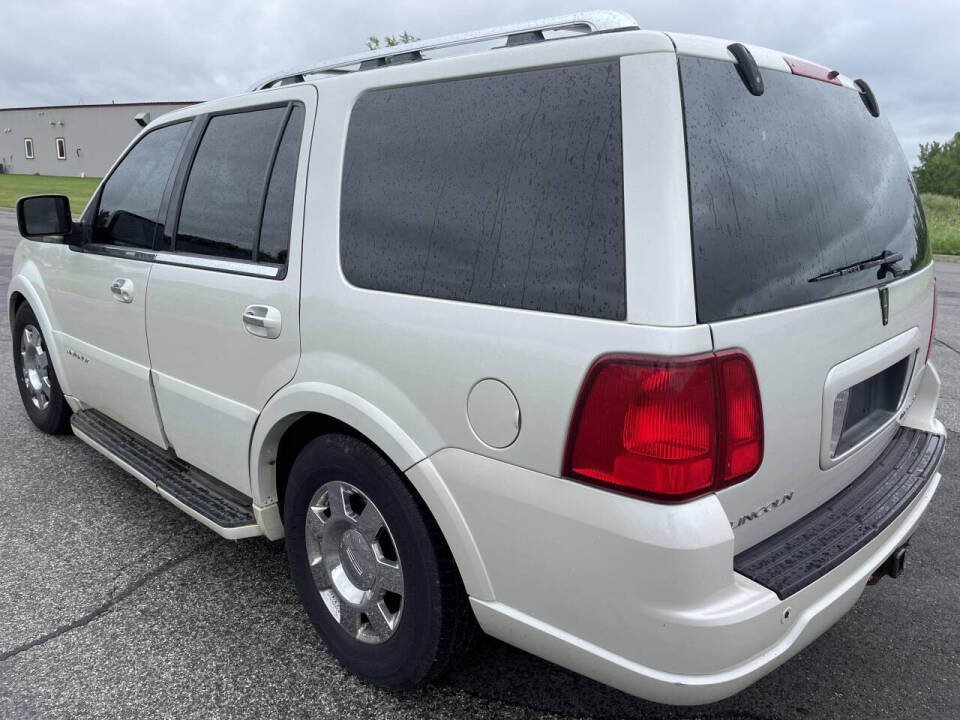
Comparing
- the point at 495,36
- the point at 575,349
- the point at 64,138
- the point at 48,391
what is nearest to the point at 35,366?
the point at 48,391

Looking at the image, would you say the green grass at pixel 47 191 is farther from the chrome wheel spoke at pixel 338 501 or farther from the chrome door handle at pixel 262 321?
the chrome wheel spoke at pixel 338 501

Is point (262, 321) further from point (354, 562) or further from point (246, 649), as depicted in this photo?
point (246, 649)

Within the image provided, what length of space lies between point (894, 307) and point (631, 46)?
125 centimetres

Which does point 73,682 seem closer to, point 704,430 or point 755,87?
point 704,430

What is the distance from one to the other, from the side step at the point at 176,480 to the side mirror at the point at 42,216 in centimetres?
99

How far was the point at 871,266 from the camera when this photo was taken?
222 centimetres

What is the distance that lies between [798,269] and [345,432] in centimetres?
139

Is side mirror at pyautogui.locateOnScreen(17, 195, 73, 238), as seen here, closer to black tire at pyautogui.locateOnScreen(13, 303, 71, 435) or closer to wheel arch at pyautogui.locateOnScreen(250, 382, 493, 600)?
black tire at pyautogui.locateOnScreen(13, 303, 71, 435)

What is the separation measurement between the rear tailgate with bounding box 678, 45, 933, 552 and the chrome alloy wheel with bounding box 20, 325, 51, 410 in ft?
13.6

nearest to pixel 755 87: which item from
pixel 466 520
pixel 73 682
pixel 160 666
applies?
pixel 466 520

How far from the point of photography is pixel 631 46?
5.66ft

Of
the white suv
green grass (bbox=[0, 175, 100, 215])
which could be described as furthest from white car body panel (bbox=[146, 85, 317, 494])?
green grass (bbox=[0, 175, 100, 215])

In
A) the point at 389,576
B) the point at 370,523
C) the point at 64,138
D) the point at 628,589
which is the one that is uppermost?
the point at 64,138

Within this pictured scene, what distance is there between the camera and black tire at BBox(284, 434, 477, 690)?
2.13m
